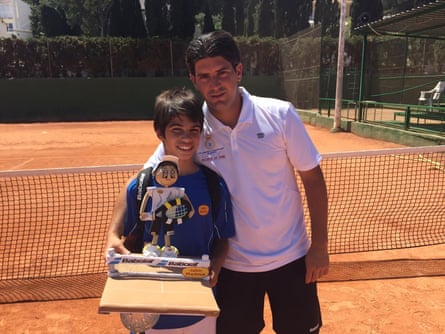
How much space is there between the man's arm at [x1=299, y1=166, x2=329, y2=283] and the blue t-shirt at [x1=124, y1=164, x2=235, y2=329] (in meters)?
0.39

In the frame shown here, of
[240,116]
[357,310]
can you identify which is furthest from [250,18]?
[240,116]

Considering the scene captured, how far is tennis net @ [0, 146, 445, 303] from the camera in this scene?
11.9 feet

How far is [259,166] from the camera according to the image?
1744 millimetres

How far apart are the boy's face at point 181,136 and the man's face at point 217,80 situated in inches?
5.9

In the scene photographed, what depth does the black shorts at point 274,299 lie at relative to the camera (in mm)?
1852

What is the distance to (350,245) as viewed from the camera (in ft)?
14.0

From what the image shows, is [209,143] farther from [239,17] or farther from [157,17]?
[239,17]

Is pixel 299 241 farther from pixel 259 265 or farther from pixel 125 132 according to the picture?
pixel 125 132

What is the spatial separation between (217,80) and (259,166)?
404 millimetres

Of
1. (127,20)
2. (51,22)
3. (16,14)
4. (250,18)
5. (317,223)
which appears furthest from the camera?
(16,14)

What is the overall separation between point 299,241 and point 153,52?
2281cm

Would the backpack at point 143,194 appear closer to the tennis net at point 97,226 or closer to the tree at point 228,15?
the tennis net at point 97,226

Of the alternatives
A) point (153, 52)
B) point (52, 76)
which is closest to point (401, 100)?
point (153, 52)

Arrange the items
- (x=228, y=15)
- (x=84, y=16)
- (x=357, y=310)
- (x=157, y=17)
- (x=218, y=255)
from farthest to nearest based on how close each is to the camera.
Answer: (x=84, y=16) → (x=228, y=15) → (x=157, y=17) → (x=357, y=310) → (x=218, y=255)
